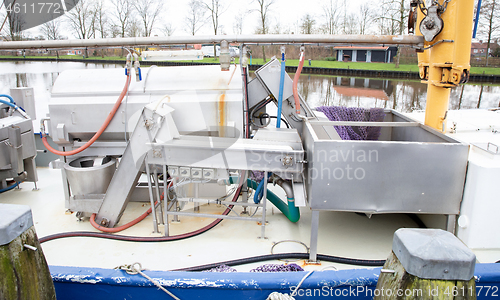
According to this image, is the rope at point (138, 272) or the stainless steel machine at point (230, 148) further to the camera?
the stainless steel machine at point (230, 148)

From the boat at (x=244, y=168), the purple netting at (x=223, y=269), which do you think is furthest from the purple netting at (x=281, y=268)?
the purple netting at (x=223, y=269)

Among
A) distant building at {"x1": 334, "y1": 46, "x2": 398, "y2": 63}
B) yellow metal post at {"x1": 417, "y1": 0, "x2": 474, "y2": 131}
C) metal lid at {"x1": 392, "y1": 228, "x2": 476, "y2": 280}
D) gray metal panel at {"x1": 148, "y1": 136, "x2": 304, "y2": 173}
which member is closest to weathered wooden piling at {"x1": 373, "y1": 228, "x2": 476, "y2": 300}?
metal lid at {"x1": 392, "y1": 228, "x2": 476, "y2": 280}

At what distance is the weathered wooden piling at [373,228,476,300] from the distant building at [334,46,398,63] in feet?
106

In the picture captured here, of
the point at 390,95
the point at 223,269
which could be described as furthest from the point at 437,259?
the point at 390,95

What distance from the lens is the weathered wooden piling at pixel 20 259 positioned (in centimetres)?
143

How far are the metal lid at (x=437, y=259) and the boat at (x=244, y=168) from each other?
81 cm

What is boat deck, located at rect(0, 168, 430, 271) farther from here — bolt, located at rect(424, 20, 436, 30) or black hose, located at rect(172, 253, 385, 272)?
bolt, located at rect(424, 20, 436, 30)

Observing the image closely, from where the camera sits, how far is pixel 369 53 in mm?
32562

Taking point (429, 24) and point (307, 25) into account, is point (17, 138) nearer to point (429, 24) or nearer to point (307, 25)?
point (429, 24)

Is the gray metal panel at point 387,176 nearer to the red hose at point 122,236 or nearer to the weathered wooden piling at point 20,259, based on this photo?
the red hose at point 122,236

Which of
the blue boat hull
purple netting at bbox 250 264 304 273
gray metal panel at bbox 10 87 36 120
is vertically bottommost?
purple netting at bbox 250 264 304 273

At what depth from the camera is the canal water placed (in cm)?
1395

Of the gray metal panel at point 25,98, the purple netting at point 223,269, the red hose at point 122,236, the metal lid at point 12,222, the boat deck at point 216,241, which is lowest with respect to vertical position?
the boat deck at point 216,241

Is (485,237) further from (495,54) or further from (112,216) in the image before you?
(495,54)
